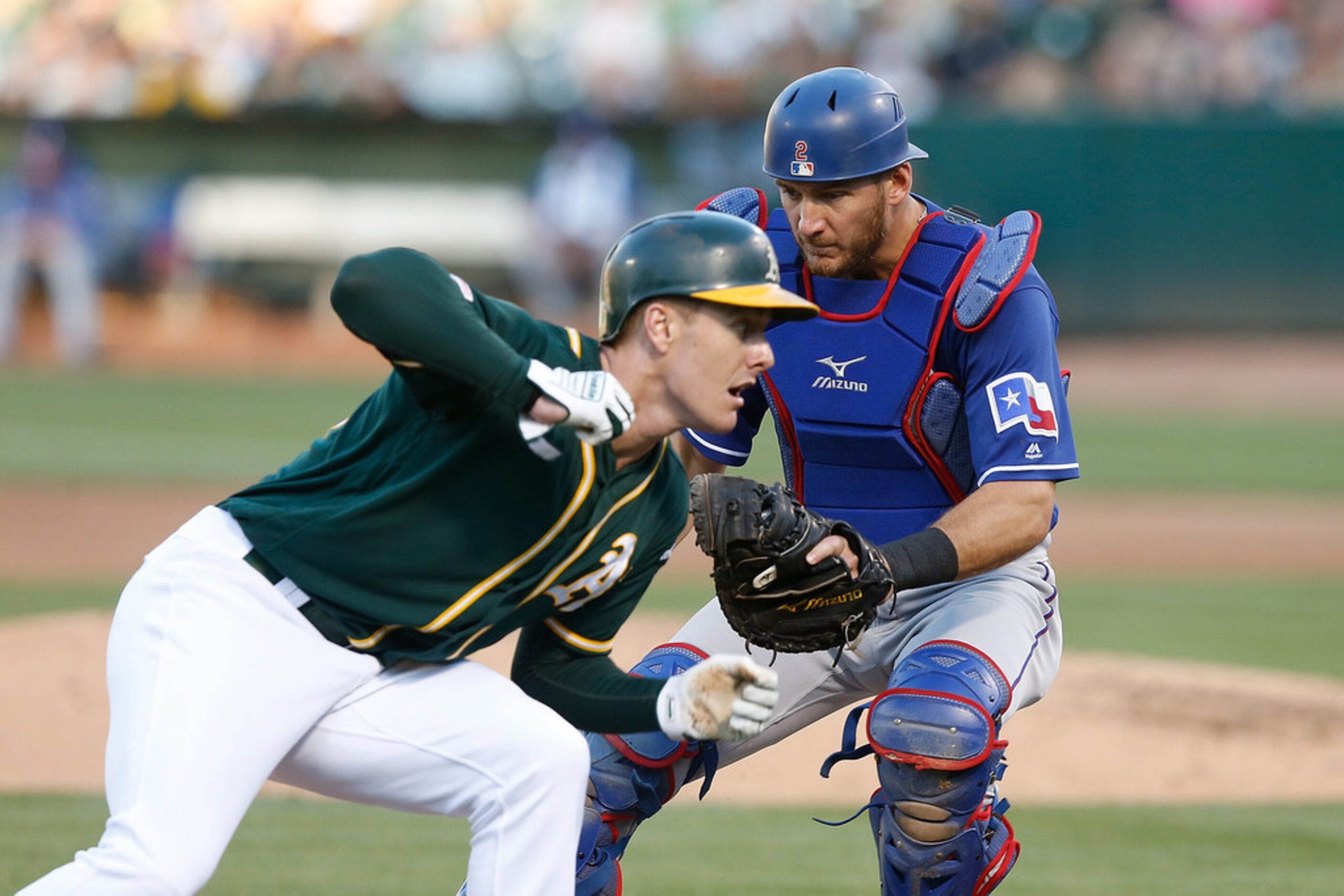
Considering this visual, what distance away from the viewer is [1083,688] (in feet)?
25.0

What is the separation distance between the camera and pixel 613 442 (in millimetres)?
3453

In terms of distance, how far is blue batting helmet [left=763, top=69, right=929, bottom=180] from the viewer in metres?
4.34

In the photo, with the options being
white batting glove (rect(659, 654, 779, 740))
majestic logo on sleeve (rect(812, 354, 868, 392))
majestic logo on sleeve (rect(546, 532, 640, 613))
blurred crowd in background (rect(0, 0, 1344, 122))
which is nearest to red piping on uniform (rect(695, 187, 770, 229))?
majestic logo on sleeve (rect(812, 354, 868, 392))

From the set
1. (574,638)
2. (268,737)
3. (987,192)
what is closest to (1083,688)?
(574,638)

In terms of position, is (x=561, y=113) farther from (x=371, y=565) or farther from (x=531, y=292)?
(x=371, y=565)

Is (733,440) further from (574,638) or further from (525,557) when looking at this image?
(525,557)

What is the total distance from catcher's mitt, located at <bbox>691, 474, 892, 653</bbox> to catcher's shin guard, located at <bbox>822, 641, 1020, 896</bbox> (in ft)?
0.72

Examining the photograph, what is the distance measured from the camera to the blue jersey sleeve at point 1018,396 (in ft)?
14.0

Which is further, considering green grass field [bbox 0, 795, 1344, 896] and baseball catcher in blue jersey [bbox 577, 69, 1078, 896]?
green grass field [bbox 0, 795, 1344, 896]

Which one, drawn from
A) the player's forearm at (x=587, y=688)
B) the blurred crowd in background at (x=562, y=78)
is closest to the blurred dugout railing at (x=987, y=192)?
the blurred crowd in background at (x=562, y=78)

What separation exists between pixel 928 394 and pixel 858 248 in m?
0.41

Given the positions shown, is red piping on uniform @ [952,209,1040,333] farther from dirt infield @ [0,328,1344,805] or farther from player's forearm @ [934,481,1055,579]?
dirt infield @ [0,328,1344,805]

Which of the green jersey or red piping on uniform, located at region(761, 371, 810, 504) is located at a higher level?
the green jersey

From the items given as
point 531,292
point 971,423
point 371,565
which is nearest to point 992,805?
point 971,423
